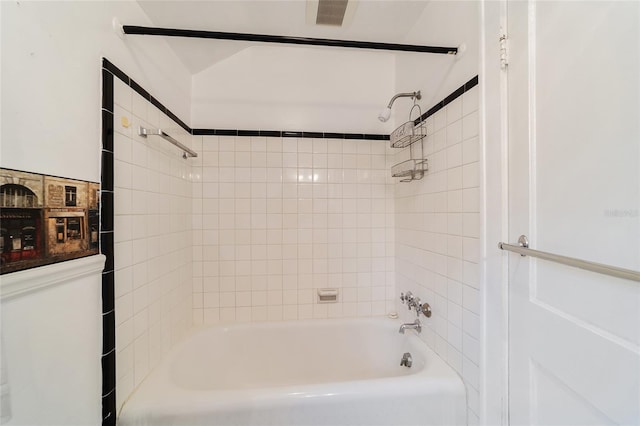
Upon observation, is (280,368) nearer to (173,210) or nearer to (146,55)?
(173,210)

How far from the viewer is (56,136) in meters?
0.79

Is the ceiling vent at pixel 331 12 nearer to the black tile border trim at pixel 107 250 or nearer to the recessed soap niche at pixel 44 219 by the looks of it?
the black tile border trim at pixel 107 250

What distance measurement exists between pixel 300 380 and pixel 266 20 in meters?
2.45

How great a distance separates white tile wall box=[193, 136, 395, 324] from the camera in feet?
6.08

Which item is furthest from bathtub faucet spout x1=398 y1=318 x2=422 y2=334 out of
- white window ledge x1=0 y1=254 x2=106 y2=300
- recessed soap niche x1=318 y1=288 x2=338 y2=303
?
white window ledge x1=0 y1=254 x2=106 y2=300

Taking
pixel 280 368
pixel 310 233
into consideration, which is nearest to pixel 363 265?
pixel 310 233

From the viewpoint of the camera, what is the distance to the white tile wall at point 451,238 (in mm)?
1109

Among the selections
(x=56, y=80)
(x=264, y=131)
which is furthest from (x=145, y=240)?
(x=264, y=131)

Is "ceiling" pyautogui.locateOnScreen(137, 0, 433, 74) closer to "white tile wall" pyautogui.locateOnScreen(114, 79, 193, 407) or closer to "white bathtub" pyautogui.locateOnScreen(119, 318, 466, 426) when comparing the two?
"white tile wall" pyautogui.locateOnScreen(114, 79, 193, 407)

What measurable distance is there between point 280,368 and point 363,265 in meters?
0.99

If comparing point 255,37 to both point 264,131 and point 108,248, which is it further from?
point 108,248

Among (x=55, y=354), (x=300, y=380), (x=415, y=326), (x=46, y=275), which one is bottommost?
(x=300, y=380)

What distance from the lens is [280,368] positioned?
70.1 inches

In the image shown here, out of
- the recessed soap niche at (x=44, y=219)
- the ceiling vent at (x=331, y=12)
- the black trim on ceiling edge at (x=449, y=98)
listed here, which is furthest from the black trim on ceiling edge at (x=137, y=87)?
the black trim on ceiling edge at (x=449, y=98)
